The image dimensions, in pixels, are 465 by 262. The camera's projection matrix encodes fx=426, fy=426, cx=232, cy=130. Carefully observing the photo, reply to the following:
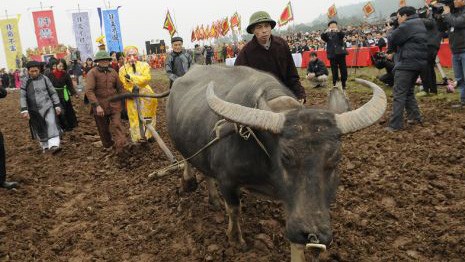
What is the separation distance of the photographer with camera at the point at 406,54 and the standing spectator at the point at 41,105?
623cm

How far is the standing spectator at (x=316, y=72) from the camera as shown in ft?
43.4

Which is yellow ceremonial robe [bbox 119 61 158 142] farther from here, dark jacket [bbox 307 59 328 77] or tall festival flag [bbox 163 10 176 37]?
tall festival flag [bbox 163 10 176 37]

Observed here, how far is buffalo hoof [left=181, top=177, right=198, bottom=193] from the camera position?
531cm

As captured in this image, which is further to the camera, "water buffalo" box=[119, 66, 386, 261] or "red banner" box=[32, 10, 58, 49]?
"red banner" box=[32, 10, 58, 49]

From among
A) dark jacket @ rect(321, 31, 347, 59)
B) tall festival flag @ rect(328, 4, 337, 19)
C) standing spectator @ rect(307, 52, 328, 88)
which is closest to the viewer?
dark jacket @ rect(321, 31, 347, 59)

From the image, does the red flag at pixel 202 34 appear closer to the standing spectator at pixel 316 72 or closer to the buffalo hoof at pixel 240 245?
the standing spectator at pixel 316 72

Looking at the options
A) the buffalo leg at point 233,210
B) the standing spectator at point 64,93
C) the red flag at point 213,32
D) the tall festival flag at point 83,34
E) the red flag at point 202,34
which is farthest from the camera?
the red flag at point 202,34

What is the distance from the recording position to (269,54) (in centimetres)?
480

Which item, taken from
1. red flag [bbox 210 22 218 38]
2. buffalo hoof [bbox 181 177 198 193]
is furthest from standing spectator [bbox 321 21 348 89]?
red flag [bbox 210 22 218 38]

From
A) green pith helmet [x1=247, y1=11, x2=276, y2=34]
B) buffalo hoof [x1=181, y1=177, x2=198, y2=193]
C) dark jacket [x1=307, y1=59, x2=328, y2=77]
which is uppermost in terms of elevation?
green pith helmet [x1=247, y1=11, x2=276, y2=34]

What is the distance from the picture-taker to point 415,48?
6.77 meters

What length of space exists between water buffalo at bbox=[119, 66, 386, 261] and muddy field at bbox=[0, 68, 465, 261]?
19.5 inches

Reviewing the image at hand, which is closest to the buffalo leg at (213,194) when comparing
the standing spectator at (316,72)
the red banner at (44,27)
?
the standing spectator at (316,72)

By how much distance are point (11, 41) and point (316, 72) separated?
28216mm
